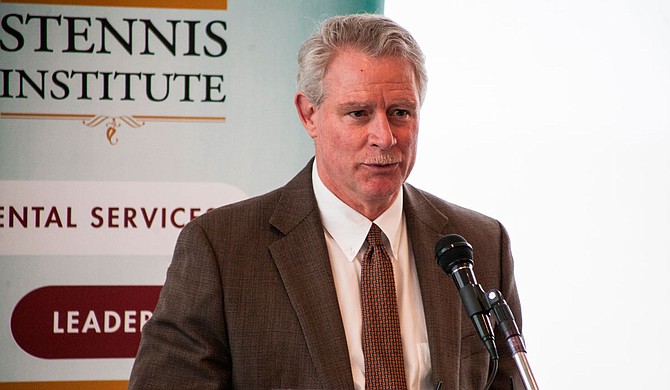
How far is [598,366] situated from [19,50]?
2.40 m

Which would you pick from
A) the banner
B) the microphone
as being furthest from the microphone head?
the banner

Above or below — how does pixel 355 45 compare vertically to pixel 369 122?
above

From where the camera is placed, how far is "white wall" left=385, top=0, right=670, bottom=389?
3492mm

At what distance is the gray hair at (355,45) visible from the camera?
2.13 meters

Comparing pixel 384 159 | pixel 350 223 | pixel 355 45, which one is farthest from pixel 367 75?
pixel 350 223

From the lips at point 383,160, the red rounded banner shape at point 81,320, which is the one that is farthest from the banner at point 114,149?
the lips at point 383,160

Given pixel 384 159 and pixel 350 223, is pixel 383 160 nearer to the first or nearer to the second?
pixel 384 159

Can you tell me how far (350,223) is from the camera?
2.22 m

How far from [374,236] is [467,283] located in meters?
0.61

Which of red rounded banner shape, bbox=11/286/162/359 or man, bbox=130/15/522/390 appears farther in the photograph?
red rounded banner shape, bbox=11/286/162/359

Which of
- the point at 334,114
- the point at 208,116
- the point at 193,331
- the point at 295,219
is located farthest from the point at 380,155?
the point at 208,116

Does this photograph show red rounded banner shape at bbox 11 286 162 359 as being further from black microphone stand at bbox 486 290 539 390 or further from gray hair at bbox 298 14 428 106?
black microphone stand at bbox 486 290 539 390

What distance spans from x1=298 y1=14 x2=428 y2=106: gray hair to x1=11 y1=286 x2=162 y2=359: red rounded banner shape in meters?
1.34

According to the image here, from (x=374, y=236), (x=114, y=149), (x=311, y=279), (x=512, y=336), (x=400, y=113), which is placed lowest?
(x=512, y=336)
